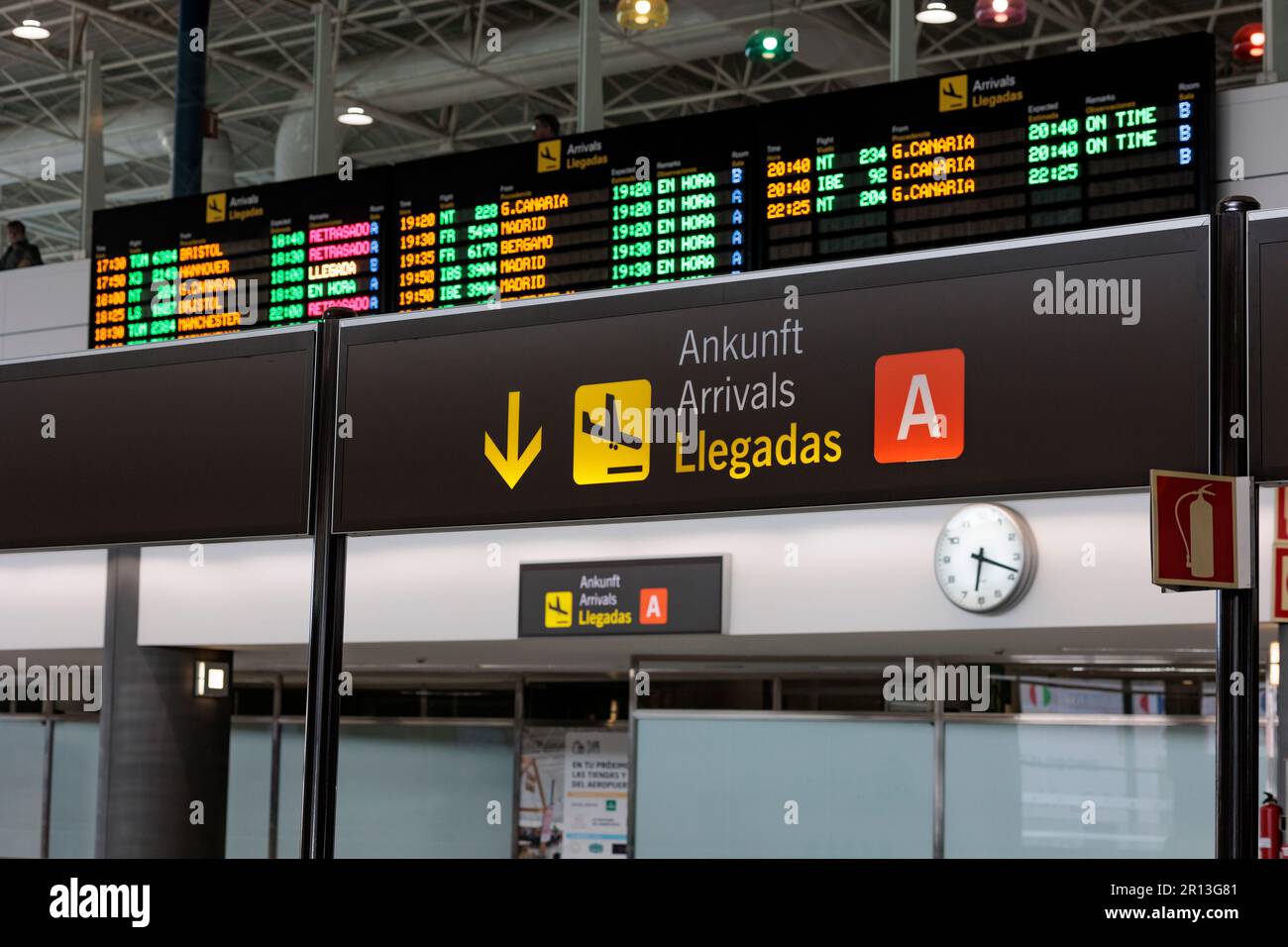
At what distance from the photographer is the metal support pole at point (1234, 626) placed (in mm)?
4133

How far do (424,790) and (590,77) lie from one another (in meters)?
4.76

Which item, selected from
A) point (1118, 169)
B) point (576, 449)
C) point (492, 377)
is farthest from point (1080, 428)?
point (1118, 169)

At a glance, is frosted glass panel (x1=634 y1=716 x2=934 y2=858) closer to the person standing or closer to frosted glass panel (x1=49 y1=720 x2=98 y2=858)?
frosted glass panel (x1=49 y1=720 x2=98 y2=858)

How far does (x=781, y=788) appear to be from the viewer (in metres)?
7.96

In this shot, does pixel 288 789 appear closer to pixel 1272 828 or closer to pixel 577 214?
pixel 577 214

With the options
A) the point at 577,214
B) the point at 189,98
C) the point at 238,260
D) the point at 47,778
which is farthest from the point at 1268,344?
the point at 47,778

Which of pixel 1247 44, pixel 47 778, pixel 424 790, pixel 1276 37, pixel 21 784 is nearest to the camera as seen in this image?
pixel 1276 37

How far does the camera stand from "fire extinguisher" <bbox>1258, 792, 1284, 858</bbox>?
547 centimetres

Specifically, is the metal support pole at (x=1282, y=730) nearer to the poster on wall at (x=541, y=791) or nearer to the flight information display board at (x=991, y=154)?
the flight information display board at (x=991, y=154)

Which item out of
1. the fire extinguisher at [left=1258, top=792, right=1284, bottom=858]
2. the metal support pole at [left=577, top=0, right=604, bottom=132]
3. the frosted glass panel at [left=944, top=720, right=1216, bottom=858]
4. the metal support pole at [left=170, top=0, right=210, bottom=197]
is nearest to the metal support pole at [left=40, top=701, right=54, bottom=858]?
the metal support pole at [left=170, top=0, right=210, bottom=197]

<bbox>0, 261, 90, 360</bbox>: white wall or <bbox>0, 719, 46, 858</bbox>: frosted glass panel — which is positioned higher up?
<bbox>0, 261, 90, 360</bbox>: white wall

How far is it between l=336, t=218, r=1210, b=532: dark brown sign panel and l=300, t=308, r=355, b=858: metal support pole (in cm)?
8

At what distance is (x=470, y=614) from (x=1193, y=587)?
3.74 meters

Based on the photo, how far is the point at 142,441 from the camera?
6.45 meters
